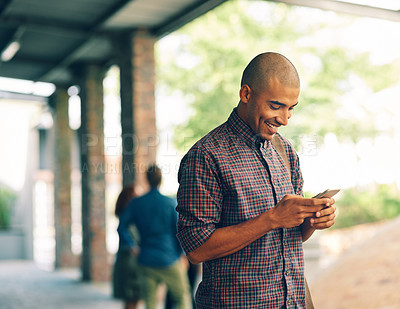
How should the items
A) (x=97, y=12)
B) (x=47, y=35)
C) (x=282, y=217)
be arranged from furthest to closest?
(x=47, y=35) < (x=97, y=12) < (x=282, y=217)

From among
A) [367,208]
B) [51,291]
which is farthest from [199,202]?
[367,208]

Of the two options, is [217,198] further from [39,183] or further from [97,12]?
[39,183]

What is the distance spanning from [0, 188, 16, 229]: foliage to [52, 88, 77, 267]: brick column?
14.8ft

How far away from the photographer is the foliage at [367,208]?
1527cm

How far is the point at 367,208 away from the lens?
15.4 metres

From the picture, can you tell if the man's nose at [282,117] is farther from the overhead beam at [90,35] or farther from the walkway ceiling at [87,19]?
the overhead beam at [90,35]

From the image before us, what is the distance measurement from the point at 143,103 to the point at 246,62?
711 centimetres

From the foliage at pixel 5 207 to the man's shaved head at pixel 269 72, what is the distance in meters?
16.1

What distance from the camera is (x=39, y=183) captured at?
54.6 feet

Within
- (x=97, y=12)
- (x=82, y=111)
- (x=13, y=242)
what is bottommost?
(x=13, y=242)

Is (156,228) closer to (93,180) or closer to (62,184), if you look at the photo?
(93,180)

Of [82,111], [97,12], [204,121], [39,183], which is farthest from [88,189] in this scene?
[39,183]

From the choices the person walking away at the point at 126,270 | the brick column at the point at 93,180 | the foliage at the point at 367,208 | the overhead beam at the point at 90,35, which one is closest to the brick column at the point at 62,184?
the overhead beam at the point at 90,35

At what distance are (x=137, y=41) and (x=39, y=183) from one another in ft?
32.2
